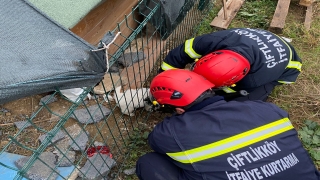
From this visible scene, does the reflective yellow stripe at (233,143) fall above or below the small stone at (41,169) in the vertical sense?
above

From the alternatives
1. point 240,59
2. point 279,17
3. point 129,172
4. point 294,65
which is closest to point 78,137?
point 129,172

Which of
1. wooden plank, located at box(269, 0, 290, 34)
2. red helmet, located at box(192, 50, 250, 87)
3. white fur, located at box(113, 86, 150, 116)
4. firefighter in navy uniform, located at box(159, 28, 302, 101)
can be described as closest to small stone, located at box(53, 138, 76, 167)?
white fur, located at box(113, 86, 150, 116)

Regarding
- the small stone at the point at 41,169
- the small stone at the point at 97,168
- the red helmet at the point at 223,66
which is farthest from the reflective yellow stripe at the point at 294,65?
the small stone at the point at 41,169

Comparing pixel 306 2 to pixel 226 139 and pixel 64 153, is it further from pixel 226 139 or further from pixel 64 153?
pixel 64 153

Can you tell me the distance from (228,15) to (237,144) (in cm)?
325

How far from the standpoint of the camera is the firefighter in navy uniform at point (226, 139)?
205cm

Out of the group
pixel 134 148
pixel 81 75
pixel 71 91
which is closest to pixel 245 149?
pixel 81 75

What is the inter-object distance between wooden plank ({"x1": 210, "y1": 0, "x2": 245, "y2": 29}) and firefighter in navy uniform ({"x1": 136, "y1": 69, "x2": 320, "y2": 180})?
96.5 inches

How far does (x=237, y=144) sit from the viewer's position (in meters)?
2.05

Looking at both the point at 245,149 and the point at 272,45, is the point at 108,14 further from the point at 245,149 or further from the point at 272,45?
the point at 245,149

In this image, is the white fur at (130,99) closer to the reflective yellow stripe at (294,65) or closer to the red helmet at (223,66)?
the red helmet at (223,66)

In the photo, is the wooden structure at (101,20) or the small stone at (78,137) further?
the wooden structure at (101,20)

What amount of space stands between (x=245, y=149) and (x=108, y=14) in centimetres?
241

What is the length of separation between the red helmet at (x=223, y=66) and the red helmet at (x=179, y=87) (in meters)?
0.29
